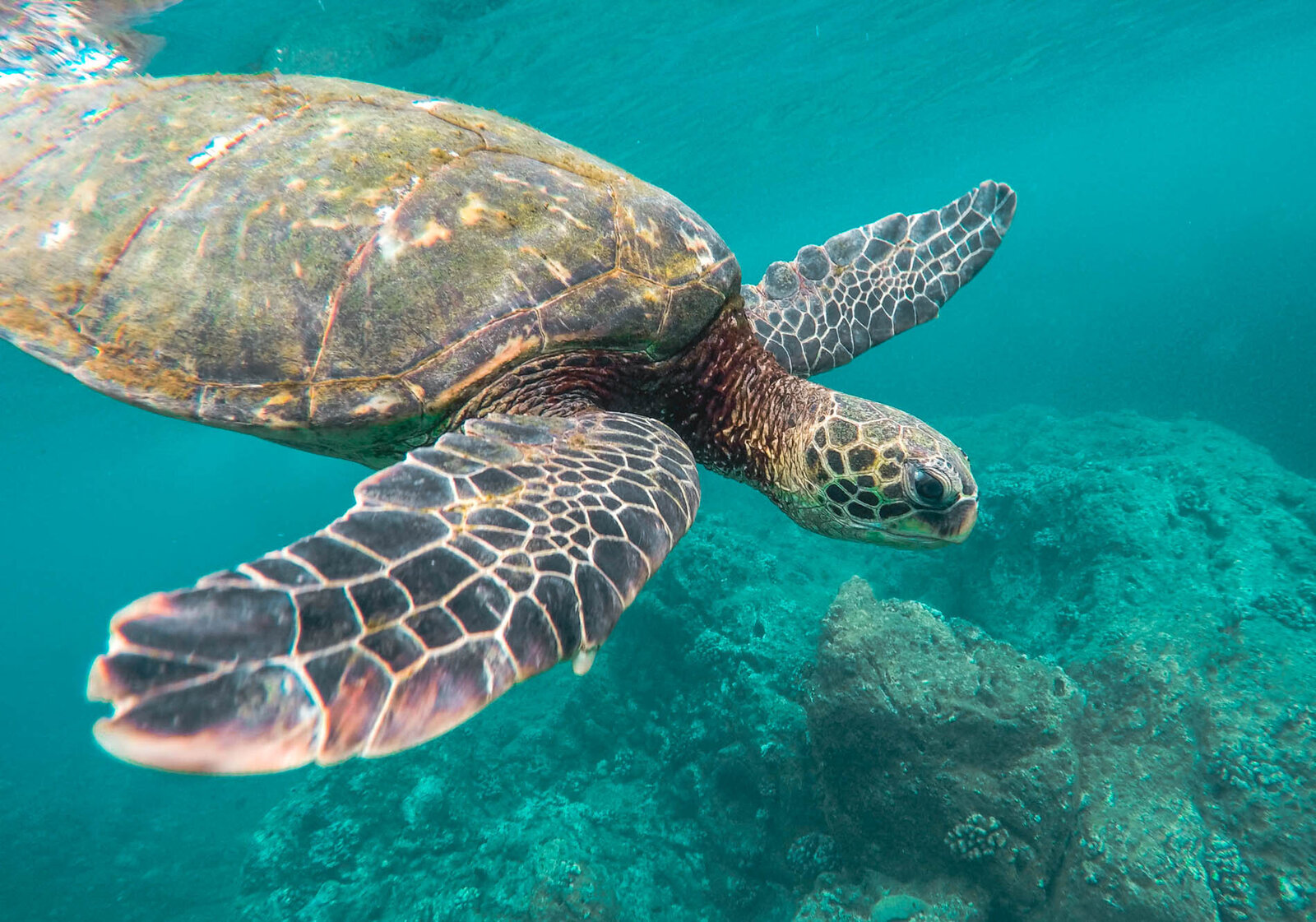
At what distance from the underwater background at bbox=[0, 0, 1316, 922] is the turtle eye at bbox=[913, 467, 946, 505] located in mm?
3728

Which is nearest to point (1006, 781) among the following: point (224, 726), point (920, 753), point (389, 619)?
point (920, 753)

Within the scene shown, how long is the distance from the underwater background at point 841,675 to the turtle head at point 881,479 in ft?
11.5

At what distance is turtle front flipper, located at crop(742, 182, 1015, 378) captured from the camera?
171 inches

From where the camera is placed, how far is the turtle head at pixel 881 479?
2939 millimetres

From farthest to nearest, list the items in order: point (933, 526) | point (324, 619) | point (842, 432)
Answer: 1. point (842, 432)
2. point (933, 526)
3. point (324, 619)

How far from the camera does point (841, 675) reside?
6273 millimetres

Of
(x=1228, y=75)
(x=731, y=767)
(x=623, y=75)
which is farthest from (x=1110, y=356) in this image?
(x=731, y=767)

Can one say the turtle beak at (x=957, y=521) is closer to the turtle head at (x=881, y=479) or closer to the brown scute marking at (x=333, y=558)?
the turtle head at (x=881, y=479)

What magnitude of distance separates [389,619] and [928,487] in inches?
95.0

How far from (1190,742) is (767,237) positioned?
5397 centimetres

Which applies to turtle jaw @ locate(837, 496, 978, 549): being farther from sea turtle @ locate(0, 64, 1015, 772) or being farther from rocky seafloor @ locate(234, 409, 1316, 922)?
rocky seafloor @ locate(234, 409, 1316, 922)

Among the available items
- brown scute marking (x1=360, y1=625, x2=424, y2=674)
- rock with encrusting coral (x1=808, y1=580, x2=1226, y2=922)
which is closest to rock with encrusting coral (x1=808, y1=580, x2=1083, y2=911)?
rock with encrusting coral (x1=808, y1=580, x2=1226, y2=922)

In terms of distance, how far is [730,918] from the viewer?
261 inches

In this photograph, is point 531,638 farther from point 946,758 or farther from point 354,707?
point 946,758
